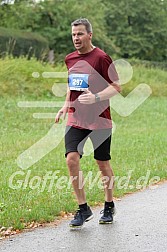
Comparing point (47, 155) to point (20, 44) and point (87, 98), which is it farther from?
point (20, 44)

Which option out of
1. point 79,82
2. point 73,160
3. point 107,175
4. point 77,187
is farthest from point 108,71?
point 77,187

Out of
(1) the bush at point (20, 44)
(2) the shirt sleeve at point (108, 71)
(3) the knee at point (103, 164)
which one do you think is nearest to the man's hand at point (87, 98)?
(2) the shirt sleeve at point (108, 71)

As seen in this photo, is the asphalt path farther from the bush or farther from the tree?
the tree

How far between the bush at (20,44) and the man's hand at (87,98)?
1754 cm

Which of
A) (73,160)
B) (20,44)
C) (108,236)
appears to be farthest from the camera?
(20,44)

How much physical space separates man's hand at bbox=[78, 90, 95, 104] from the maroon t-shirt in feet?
0.38

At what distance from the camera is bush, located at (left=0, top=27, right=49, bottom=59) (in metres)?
25.3

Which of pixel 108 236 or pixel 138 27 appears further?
pixel 138 27

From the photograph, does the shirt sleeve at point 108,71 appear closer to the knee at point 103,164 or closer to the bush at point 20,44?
the knee at point 103,164

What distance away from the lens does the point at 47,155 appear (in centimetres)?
1136

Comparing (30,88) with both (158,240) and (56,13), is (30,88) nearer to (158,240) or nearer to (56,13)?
(158,240)

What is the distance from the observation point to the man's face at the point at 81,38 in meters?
6.31

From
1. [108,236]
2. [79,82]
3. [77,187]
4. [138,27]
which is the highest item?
[138,27]

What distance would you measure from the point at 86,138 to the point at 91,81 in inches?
23.7
